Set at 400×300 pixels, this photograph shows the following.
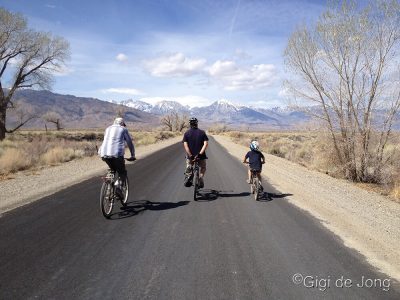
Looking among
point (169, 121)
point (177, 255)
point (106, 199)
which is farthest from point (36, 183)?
point (169, 121)

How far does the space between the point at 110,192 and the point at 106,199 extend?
191mm

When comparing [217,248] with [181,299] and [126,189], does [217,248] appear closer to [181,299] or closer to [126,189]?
[181,299]

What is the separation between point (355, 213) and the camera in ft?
32.1

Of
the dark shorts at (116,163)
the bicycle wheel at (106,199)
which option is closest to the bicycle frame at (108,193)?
the bicycle wheel at (106,199)

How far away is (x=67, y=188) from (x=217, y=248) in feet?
25.2

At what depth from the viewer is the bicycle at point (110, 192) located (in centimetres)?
827

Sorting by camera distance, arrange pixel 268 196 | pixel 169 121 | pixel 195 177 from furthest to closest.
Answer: pixel 169 121
pixel 268 196
pixel 195 177

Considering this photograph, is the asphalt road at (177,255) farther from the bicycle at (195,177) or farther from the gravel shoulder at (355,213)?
the bicycle at (195,177)

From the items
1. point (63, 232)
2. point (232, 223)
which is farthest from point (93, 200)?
point (232, 223)

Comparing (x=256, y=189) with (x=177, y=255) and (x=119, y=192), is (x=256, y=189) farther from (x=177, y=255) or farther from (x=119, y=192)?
(x=177, y=255)

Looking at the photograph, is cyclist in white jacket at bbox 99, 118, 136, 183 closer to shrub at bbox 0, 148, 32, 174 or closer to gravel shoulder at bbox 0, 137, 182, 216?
gravel shoulder at bbox 0, 137, 182, 216

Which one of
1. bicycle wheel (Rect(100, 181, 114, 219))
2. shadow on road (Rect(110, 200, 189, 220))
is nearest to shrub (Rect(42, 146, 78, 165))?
shadow on road (Rect(110, 200, 189, 220))

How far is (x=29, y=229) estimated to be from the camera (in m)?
7.42

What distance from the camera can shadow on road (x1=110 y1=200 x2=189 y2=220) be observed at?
8.77m
